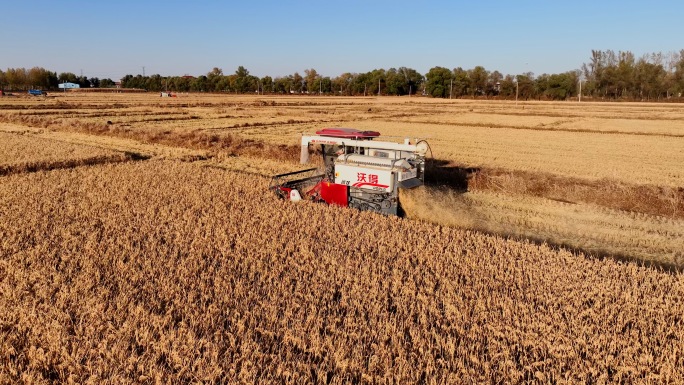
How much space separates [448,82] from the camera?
11006cm

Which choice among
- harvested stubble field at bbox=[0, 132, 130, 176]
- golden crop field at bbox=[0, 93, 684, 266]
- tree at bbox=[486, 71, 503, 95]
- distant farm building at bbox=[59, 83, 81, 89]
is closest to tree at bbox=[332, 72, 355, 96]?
tree at bbox=[486, 71, 503, 95]

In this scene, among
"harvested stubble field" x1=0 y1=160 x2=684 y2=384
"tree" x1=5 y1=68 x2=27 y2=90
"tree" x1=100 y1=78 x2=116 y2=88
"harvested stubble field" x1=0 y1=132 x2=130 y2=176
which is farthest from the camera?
"tree" x1=100 y1=78 x2=116 y2=88

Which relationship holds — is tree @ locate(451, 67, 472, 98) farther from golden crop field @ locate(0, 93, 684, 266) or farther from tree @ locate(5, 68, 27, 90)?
tree @ locate(5, 68, 27, 90)

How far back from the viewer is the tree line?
9719 centimetres

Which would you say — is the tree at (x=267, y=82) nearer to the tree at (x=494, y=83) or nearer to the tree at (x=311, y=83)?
the tree at (x=311, y=83)

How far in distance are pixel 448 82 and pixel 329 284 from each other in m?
109

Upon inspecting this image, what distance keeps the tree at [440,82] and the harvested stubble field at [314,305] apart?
10508 centimetres

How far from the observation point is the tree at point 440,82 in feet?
363

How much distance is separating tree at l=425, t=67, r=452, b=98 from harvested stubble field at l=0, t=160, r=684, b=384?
10508 centimetres

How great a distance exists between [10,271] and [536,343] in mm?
7661

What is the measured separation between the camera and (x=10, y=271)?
7551 mm

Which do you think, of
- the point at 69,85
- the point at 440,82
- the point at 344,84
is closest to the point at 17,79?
the point at 69,85

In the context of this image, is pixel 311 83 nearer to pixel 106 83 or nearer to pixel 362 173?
pixel 106 83

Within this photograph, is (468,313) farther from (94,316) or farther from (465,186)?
(465,186)
